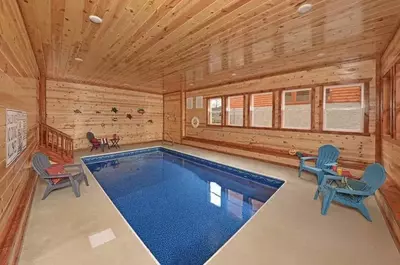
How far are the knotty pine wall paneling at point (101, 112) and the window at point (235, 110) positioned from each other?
4303 mm

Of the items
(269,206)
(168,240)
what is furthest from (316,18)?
(168,240)

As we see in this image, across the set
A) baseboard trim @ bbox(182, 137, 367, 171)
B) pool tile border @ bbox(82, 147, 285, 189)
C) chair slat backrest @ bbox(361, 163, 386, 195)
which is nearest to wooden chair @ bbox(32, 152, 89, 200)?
pool tile border @ bbox(82, 147, 285, 189)

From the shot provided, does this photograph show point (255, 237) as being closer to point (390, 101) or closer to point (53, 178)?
point (53, 178)

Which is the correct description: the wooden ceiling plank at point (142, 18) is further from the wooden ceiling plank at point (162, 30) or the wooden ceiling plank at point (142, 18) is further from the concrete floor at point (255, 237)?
the concrete floor at point (255, 237)

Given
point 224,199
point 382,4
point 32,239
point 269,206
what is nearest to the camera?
point 32,239

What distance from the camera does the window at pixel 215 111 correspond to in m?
7.33

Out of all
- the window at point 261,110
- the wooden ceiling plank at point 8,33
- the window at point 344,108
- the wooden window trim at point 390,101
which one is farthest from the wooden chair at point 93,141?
the wooden window trim at point 390,101

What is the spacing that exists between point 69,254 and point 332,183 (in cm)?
385

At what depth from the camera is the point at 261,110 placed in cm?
599

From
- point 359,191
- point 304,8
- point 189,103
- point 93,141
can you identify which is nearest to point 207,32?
point 304,8

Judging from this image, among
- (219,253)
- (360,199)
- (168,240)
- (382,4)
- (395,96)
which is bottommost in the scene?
(168,240)

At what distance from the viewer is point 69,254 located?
69.1 inches

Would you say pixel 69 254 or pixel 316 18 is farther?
pixel 316 18

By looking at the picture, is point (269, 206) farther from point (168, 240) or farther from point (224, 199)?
point (168, 240)
